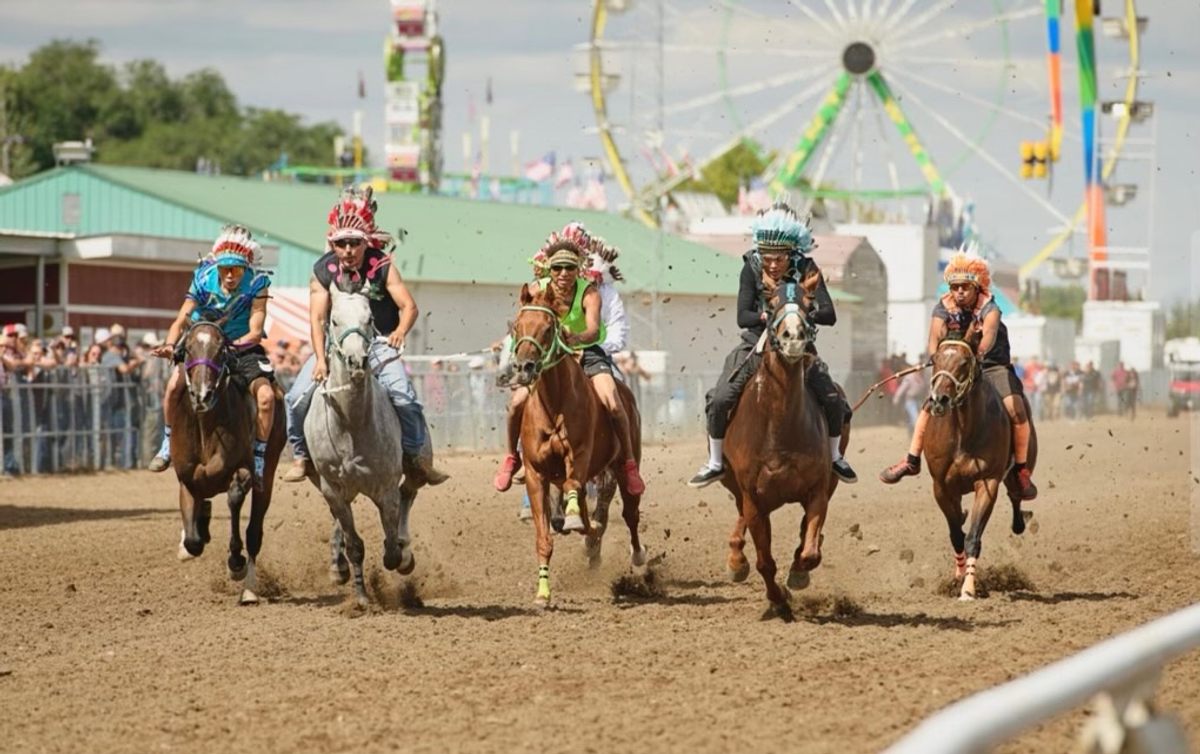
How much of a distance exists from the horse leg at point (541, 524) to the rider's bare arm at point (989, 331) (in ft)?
10.7

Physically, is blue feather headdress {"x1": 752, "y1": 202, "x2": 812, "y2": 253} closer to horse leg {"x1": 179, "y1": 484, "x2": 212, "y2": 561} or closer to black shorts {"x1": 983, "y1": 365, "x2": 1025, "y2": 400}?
black shorts {"x1": 983, "y1": 365, "x2": 1025, "y2": 400}

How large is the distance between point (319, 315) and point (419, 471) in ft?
4.79

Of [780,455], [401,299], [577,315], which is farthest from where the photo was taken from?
[577,315]

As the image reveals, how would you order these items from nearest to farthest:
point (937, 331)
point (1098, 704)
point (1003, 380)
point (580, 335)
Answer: point (1098, 704), point (580, 335), point (937, 331), point (1003, 380)

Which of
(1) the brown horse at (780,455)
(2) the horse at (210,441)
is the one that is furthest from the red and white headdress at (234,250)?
(1) the brown horse at (780,455)

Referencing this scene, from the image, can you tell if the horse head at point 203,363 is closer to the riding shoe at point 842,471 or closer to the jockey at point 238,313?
the jockey at point 238,313

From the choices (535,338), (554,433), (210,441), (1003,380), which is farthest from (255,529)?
(1003,380)

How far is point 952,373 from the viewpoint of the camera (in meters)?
13.6

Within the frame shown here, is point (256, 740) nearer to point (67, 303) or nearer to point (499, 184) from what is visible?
point (67, 303)

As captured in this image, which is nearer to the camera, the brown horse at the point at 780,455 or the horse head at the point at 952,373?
the brown horse at the point at 780,455

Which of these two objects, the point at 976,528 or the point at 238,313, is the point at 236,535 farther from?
the point at 976,528

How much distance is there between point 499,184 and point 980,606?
7931 centimetres

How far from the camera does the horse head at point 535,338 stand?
40.2ft

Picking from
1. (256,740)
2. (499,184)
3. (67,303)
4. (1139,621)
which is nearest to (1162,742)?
(256,740)
